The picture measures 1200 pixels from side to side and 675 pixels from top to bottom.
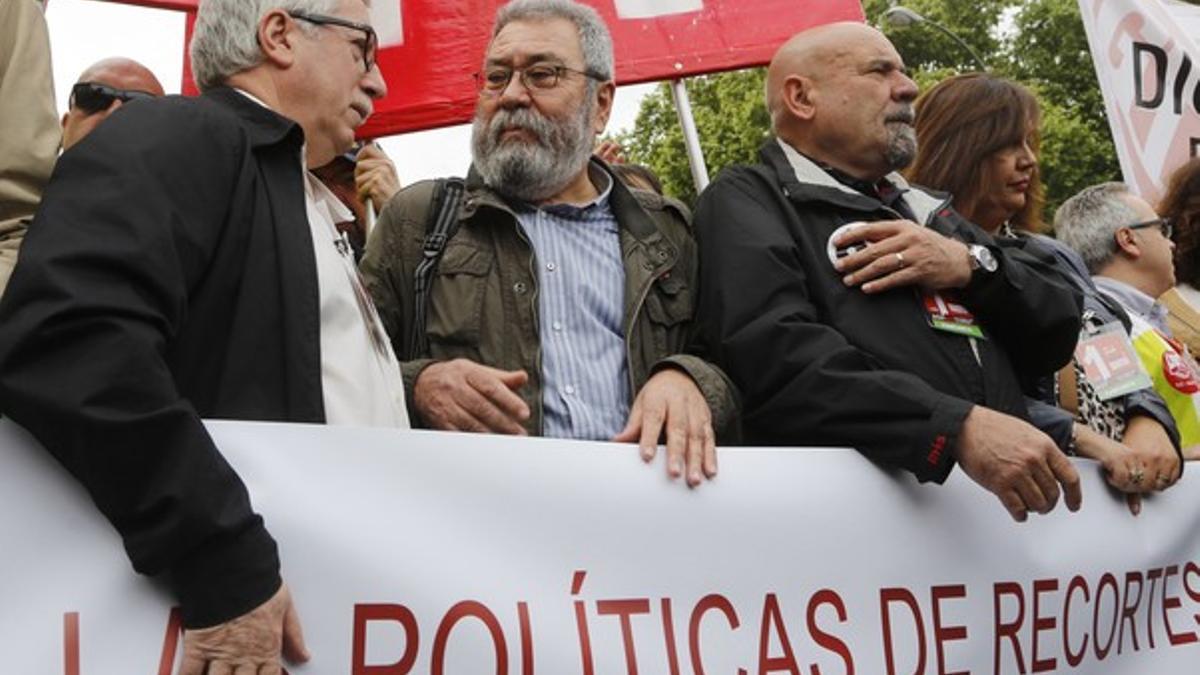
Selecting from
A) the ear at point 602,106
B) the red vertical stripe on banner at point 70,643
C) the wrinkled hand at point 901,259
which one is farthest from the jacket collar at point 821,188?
the red vertical stripe on banner at point 70,643

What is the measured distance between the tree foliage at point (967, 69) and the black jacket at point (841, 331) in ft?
86.9

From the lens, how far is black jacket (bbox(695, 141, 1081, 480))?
2859mm

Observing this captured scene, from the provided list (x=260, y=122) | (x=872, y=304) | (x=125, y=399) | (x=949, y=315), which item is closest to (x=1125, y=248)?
(x=949, y=315)

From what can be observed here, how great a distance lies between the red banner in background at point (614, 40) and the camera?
5.12 m

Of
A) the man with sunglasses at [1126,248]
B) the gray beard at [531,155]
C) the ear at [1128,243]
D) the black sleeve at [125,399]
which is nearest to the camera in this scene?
the black sleeve at [125,399]

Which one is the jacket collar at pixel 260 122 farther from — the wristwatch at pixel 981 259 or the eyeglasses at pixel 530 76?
the wristwatch at pixel 981 259

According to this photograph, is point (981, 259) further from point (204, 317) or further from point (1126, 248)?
point (1126, 248)

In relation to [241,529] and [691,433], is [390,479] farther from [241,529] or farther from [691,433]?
[691,433]

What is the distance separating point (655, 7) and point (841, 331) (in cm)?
249

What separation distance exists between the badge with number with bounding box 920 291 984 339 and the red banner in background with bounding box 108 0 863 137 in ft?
7.08

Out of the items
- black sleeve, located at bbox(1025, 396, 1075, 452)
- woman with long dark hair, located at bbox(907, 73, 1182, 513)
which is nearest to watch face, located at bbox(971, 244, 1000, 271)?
black sleeve, located at bbox(1025, 396, 1075, 452)

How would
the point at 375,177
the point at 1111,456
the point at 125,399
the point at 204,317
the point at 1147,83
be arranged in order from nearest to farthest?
the point at 125,399, the point at 204,317, the point at 1111,456, the point at 375,177, the point at 1147,83

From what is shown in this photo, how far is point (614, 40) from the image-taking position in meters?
5.24

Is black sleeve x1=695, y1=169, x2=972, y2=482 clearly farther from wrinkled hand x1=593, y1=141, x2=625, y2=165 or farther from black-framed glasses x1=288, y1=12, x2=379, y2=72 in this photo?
wrinkled hand x1=593, y1=141, x2=625, y2=165
